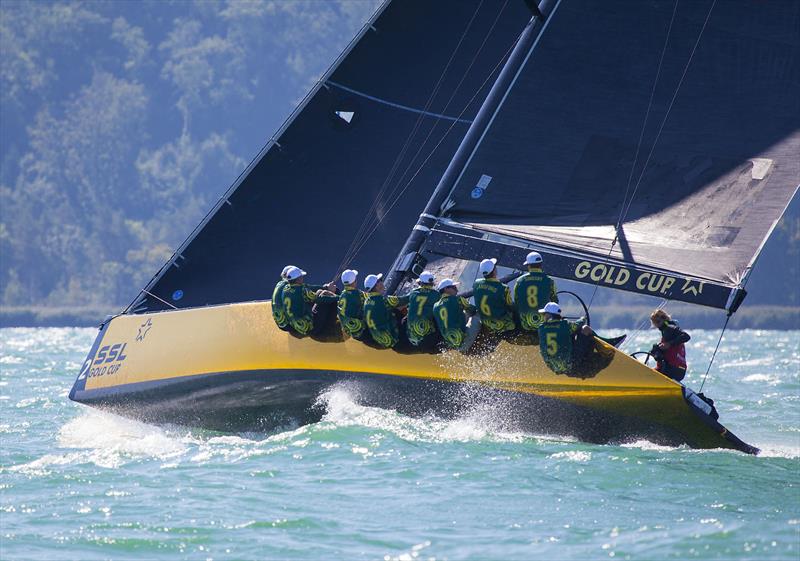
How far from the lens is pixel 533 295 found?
Result: 1059 centimetres

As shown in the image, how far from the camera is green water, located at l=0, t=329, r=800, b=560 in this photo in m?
7.66

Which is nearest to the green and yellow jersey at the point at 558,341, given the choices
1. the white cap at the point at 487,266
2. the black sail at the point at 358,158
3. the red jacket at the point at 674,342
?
the white cap at the point at 487,266

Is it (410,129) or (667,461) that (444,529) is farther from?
(410,129)

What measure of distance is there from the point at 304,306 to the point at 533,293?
6.49 feet

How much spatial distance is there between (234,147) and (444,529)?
312ft

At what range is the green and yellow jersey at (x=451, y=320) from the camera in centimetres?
1073

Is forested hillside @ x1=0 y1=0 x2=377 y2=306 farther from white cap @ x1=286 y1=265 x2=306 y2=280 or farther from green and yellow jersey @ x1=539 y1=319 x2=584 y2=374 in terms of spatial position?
green and yellow jersey @ x1=539 y1=319 x2=584 y2=374

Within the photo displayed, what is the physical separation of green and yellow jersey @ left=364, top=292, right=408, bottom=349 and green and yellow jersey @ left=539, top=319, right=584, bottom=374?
4.37 feet

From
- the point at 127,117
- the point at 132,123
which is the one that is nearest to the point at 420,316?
the point at 127,117

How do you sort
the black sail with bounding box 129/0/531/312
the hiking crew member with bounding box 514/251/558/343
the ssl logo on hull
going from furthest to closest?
the black sail with bounding box 129/0/531/312 → the ssl logo on hull → the hiking crew member with bounding box 514/251/558/343

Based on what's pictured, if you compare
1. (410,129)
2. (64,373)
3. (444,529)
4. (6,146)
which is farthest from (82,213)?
(444,529)

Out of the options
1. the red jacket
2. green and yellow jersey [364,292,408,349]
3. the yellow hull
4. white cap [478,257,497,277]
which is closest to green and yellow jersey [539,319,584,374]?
the yellow hull

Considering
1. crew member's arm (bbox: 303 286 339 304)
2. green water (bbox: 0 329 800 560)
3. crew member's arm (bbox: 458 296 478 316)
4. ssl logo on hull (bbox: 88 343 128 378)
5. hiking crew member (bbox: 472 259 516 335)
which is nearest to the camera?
green water (bbox: 0 329 800 560)

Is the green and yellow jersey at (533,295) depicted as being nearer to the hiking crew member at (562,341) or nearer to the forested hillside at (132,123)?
the hiking crew member at (562,341)
